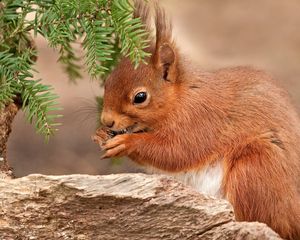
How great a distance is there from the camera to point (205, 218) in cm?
202

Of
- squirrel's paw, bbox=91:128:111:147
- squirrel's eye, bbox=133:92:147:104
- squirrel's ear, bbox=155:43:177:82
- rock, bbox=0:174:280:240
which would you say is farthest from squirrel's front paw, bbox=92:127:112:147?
rock, bbox=0:174:280:240

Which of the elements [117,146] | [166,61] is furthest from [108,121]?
[166,61]

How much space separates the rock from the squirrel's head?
0.42 meters

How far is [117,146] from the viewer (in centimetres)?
239

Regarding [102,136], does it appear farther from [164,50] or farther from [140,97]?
[164,50]

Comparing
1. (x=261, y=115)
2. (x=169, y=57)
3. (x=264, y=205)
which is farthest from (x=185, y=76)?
(x=264, y=205)

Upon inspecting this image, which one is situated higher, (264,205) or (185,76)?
(185,76)

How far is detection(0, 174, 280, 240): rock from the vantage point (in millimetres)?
1984

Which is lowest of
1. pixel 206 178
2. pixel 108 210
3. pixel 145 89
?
pixel 108 210

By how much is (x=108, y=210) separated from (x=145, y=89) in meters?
0.54

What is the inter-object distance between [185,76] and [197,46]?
207 cm

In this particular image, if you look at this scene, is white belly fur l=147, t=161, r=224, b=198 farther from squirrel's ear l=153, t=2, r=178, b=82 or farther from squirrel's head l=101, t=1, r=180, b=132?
squirrel's ear l=153, t=2, r=178, b=82

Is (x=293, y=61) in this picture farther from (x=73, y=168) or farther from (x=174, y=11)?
(x=73, y=168)

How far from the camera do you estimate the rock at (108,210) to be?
6.51ft
